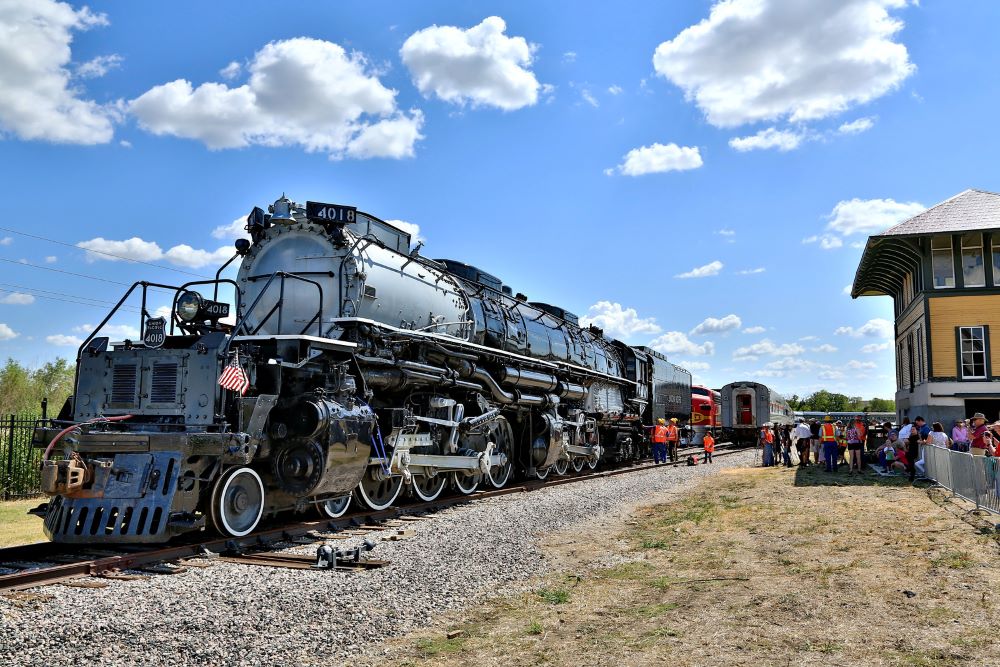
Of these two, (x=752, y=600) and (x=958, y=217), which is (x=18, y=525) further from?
(x=958, y=217)

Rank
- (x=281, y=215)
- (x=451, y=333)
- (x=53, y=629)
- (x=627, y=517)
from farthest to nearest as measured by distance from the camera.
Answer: (x=451, y=333), (x=627, y=517), (x=281, y=215), (x=53, y=629)

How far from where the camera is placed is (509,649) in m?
5.33

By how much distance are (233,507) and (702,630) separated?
18.3 ft

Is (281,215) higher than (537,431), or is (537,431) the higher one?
(281,215)

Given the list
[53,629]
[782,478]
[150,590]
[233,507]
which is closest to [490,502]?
[233,507]

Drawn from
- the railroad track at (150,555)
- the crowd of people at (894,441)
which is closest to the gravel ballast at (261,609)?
the railroad track at (150,555)

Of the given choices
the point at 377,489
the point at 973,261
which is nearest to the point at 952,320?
the point at 973,261

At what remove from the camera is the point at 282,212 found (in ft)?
36.3

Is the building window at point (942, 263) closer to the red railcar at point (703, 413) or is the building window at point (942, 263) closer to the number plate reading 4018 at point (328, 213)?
the red railcar at point (703, 413)

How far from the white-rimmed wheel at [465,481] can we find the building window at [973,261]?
1802 cm

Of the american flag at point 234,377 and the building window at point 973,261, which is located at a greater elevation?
the building window at point 973,261

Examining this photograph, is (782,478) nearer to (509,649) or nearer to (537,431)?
(537,431)

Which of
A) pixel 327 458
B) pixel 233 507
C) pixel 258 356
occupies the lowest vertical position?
pixel 233 507

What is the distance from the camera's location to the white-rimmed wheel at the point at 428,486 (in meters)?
12.5
